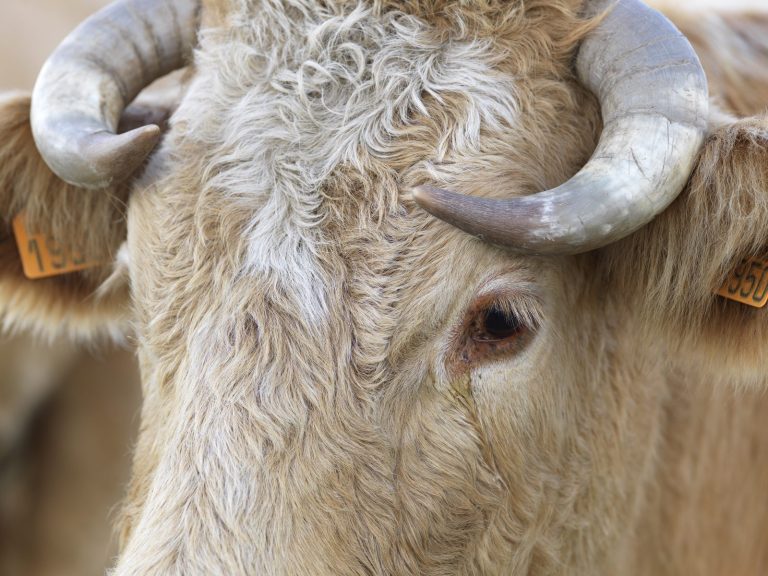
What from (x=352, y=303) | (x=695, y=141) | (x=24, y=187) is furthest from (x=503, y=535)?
(x=24, y=187)

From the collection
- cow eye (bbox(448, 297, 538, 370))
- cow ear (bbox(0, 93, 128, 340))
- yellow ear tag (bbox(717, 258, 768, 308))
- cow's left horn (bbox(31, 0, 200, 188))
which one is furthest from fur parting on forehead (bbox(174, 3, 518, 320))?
yellow ear tag (bbox(717, 258, 768, 308))

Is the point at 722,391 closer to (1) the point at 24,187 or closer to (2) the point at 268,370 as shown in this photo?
(2) the point at 268,370

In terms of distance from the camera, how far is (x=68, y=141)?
8.64ft

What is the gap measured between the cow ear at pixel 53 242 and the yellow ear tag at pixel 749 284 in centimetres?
187

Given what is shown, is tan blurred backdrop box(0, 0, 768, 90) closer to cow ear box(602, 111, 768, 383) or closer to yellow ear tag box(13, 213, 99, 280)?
yellow ear tag box(13, 213, 99, 280)

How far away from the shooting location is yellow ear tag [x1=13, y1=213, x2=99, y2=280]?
3275 millimetres

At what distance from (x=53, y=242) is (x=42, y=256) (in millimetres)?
75

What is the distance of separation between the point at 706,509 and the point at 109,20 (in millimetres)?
2801

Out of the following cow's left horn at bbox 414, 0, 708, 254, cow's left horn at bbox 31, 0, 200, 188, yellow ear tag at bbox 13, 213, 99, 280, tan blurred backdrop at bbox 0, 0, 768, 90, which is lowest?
tan blurred backdrop at bbox 0, 0, 768, 90

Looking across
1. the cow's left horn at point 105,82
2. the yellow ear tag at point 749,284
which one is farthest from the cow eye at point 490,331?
the cow's left horn at point 105,82

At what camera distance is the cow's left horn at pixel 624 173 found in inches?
86.9

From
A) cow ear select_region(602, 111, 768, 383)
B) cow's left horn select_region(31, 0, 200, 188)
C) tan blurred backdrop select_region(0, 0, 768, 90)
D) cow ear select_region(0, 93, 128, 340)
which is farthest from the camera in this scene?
tan blurred backdrop select_region(0, 0, 768, 90)

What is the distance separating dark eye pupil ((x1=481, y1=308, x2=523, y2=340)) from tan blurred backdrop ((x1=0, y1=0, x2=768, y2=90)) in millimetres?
5179

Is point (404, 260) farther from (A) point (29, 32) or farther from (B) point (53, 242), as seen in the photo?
(A) point (29, 32)
